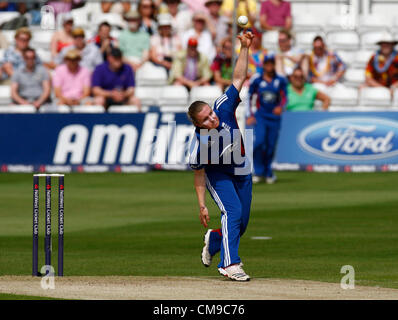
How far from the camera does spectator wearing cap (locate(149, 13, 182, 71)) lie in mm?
25891

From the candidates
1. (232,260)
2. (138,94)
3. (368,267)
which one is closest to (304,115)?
(138,94)

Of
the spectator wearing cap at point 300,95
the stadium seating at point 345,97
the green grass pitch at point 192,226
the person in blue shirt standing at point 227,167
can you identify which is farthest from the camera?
the stadium seating at point 345,97

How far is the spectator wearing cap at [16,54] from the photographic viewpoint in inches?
995

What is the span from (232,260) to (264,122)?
11.7 meters

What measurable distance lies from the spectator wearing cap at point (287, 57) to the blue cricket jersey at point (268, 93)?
2.94 meters

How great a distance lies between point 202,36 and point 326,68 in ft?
9.26

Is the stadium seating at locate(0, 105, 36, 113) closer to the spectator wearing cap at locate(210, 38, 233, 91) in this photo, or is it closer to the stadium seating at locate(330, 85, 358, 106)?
the spectator wearing cap at locate(210, 38, 233, 91)

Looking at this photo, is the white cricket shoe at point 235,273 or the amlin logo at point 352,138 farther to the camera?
the amlin logo at point 352,138

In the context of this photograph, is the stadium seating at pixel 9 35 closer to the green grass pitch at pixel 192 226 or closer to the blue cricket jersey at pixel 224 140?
the green grass pitch at pixel 192 226

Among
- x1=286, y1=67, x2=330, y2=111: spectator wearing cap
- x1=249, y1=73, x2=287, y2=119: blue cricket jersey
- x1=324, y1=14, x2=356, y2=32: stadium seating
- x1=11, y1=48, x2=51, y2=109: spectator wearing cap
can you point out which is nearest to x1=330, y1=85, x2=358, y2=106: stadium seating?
x1=286, y1=67, x2=330, y2=111: spectator wearing cap

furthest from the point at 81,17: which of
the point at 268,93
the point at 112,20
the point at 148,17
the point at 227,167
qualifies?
the point at 227,167

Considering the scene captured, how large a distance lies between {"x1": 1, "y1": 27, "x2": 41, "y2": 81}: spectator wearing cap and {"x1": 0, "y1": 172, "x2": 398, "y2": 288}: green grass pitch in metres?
3.37

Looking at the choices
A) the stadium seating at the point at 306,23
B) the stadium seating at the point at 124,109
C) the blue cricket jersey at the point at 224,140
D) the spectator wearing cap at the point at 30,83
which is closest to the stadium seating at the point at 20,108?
the spectator wearing cap at the point at 30,83
